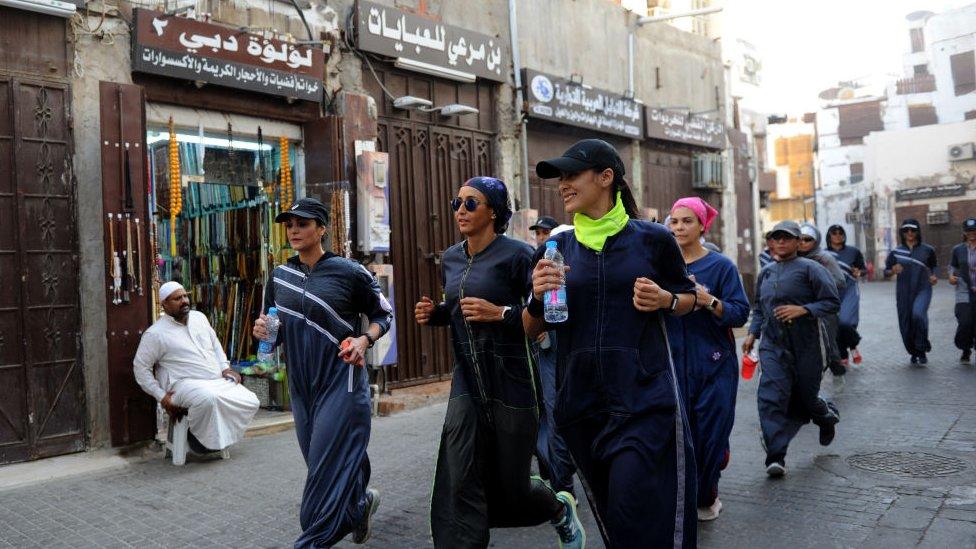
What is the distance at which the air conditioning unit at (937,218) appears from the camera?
38531 mm

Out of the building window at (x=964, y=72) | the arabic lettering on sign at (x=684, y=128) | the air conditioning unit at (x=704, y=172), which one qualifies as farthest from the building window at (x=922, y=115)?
the air conditioning unit at (x=704, y=172)

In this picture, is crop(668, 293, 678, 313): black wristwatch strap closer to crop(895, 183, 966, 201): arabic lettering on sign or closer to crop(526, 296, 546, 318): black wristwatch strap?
crop(526, 296, 546, 318): black wristwatch strap

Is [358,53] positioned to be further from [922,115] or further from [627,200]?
[922,115]

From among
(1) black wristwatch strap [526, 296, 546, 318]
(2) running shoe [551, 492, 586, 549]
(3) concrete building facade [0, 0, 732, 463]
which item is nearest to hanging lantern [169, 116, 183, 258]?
(3) concrete building facade [0, 0, 732, 463]

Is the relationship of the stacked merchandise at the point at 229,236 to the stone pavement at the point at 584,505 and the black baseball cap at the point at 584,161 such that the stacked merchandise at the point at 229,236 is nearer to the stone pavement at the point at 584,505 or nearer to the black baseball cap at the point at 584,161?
the stone pavement at the point at 584,505

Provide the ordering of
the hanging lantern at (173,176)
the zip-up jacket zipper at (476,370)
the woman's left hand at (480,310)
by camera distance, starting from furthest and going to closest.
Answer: the hanging lantern at (173,176)
the zip-up jacket zipper at (476,370)
the woman's left hand at (480,310)

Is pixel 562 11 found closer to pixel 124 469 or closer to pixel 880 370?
pixel 880 370

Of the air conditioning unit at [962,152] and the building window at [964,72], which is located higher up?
the building window at [964,72]

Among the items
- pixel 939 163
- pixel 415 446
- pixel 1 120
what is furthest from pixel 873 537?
pixel 939 163

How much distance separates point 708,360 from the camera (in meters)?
4.70

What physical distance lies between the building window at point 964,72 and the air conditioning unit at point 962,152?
10.0 meters

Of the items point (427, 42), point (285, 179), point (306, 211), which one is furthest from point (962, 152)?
point (306, 211)

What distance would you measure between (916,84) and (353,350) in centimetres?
5509

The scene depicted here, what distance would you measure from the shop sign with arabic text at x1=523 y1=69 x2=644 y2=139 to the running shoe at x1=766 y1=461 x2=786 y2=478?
7.74m
